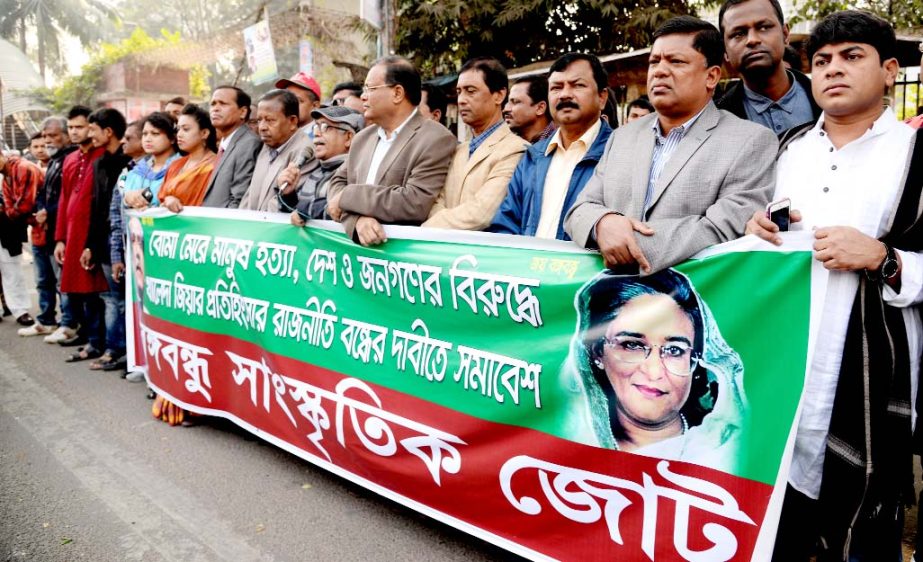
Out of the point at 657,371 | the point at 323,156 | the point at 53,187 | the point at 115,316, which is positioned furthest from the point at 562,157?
the point at 53,187

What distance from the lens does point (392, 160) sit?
3.46m

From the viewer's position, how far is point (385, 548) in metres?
2.87

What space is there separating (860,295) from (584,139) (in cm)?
134

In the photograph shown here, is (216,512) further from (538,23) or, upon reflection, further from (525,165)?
(538,23)

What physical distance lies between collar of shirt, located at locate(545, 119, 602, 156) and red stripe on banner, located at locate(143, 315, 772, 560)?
1211 millimetres

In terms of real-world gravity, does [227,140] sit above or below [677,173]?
above

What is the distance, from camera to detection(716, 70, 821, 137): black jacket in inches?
114

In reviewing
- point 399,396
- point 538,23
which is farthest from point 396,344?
point 538,23

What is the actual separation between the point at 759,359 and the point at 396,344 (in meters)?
1.44

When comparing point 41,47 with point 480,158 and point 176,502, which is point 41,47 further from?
point 480,158

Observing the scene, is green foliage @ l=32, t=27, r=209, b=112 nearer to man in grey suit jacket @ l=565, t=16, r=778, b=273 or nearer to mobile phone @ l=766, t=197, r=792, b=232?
man in grey suit jacket @ l=565, t=16, r=778, b=273

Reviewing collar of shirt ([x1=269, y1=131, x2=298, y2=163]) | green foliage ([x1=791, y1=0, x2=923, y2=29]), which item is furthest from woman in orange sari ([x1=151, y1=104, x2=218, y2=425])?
green foliage ([x1=791, y1=0, x2=923, y2=29])

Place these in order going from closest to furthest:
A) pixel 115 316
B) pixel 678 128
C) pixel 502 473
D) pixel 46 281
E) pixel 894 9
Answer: pixel 678 128, pixel 502 473, pixel 115 316, pixel 894 9, pixel 46 281

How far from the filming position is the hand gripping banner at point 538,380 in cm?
203
